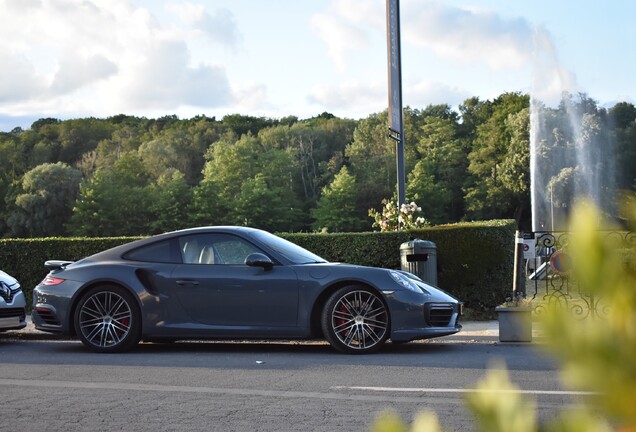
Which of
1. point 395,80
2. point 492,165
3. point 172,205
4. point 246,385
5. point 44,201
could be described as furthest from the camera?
point 44,201

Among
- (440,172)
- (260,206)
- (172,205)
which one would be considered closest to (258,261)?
(440,172)

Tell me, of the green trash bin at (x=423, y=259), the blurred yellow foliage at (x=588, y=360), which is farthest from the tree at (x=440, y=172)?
the blurred yellow foliage at (x=588, y=360)

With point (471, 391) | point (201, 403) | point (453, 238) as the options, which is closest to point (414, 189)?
point (453, 238)

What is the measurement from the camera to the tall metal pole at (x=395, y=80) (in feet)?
59.1

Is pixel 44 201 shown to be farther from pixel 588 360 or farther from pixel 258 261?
pixel 588 360

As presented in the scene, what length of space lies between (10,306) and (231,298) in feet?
9.78

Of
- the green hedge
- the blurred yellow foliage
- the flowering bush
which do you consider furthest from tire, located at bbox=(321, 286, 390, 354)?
the blurred yellow foliage

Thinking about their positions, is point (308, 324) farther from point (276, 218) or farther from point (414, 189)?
point (276, 218)

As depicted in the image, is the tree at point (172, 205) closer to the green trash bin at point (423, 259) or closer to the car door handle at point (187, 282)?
the green trash bin at point (423, 259)

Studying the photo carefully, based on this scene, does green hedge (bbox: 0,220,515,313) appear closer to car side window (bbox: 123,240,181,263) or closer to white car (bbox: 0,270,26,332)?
car side window (bbox: 123,240,181,263)

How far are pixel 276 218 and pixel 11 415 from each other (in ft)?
304

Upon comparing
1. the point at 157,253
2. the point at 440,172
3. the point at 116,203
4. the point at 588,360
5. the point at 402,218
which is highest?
the point at 440,172

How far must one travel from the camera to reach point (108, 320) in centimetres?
1052

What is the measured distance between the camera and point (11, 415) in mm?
6621
